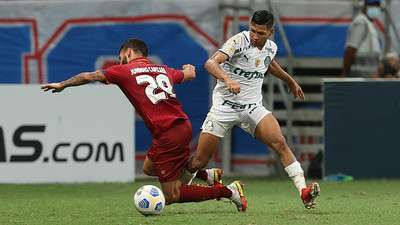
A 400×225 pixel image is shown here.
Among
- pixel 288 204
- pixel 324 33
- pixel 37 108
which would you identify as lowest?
pixel 288 204

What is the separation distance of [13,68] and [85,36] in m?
1.29

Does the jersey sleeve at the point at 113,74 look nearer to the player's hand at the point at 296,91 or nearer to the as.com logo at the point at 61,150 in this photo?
the player's hand at the point at 296,91

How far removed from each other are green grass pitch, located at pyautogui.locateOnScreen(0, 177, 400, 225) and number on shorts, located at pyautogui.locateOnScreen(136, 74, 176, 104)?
1148 mm

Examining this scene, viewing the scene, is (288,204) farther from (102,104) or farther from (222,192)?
(102,104)

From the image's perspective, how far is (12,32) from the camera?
749 inches

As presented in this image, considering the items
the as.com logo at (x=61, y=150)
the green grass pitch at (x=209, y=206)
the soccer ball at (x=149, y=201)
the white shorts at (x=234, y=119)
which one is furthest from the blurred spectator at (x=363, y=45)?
the soccer ball at (x=149, y=201)

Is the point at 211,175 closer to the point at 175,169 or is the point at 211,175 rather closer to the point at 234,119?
the point at 234,119

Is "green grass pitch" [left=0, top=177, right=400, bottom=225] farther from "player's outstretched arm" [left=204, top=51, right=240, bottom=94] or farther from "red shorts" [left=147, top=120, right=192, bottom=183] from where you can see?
"player's outstretched arm" [left=204, top=51, right=240, bottom=94]

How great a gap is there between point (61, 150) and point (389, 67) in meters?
5.34

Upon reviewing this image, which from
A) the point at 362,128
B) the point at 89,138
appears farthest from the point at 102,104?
the point at 362,128

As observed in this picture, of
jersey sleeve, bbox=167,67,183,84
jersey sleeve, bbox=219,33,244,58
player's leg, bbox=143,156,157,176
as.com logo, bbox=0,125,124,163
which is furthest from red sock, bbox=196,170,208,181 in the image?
as.com logo, bbox=0,125,124,163

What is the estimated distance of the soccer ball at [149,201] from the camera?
11000 mm

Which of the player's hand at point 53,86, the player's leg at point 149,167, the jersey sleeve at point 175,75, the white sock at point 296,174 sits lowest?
the white sock at point 296,174

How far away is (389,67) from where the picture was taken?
18281 millimetres
